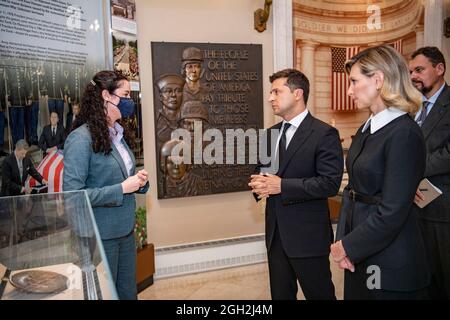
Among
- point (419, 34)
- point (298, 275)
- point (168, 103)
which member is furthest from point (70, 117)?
point (419, 34)

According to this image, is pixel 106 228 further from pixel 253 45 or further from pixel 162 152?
pixel 253 45

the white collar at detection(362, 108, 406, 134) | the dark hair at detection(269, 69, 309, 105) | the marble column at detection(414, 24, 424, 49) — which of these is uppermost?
the marble column at detection(414, 24, 424, 49)

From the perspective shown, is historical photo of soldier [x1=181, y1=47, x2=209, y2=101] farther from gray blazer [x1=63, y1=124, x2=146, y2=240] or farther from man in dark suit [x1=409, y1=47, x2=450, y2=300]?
man in dark suit [x1=409, y1=47, x2=450, y2=300]

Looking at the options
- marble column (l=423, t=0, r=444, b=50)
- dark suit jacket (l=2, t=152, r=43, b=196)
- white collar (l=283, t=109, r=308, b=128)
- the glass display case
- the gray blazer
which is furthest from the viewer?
marble column (l=423, t=0, r=444, b=50)

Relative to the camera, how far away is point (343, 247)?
5.49 ft

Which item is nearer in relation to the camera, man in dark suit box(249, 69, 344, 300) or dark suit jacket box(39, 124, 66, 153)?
man in dark suit box(249, 69, 344, 300)

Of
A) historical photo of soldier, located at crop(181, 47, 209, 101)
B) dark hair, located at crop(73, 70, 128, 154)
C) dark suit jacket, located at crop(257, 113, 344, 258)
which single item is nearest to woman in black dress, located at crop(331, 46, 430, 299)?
dark suit jacket, located at crop(257, 113, 344, 258)

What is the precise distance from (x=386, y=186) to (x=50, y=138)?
2.31 metres

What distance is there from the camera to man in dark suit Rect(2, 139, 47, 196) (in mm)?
2488

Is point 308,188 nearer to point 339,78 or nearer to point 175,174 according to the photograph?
point 175,174

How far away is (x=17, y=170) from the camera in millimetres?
2561

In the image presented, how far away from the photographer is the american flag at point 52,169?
2765 millimetres

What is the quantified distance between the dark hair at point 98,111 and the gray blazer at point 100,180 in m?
0.03

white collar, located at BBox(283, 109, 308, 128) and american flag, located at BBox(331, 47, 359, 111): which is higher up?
american flag, located at BBox(331, 47, 359, 111)
